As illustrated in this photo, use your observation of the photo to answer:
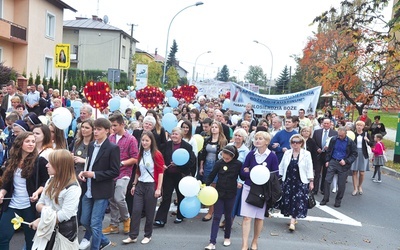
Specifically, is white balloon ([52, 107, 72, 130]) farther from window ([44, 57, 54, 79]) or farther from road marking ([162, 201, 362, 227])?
window ([44, 57, 54, 79])

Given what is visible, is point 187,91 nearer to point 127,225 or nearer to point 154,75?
point 127,225

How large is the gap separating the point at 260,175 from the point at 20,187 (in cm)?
307

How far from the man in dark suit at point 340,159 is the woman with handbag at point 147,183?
471 centimetres

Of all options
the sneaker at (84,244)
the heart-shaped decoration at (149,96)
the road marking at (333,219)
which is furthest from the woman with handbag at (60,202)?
the heart-shaped decoration at (149,96)

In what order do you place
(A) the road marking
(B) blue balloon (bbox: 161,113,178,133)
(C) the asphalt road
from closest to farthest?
(C) the asphalt road, (A) the road marking, (B) blue balloon (bbox: 161,113,178,133)

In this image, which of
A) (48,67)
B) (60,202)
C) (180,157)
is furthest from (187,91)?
(48,67)

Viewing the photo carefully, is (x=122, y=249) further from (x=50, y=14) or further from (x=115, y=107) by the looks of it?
(x=50, y=14)

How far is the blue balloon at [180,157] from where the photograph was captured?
6730 millimetres

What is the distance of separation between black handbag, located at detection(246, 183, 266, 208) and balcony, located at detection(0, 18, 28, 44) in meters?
23.2

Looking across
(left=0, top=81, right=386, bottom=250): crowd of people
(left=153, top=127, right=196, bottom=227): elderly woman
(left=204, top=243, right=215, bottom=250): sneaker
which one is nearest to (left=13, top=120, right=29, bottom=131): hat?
(left=0, top=81, right=386, bottom=250): crowd of people

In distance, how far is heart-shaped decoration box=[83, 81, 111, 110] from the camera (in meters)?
9.62

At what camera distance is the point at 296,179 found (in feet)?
23.7

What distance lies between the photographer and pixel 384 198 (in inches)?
416

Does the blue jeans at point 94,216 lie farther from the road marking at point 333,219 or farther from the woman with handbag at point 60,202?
the road marking at point 333,219
